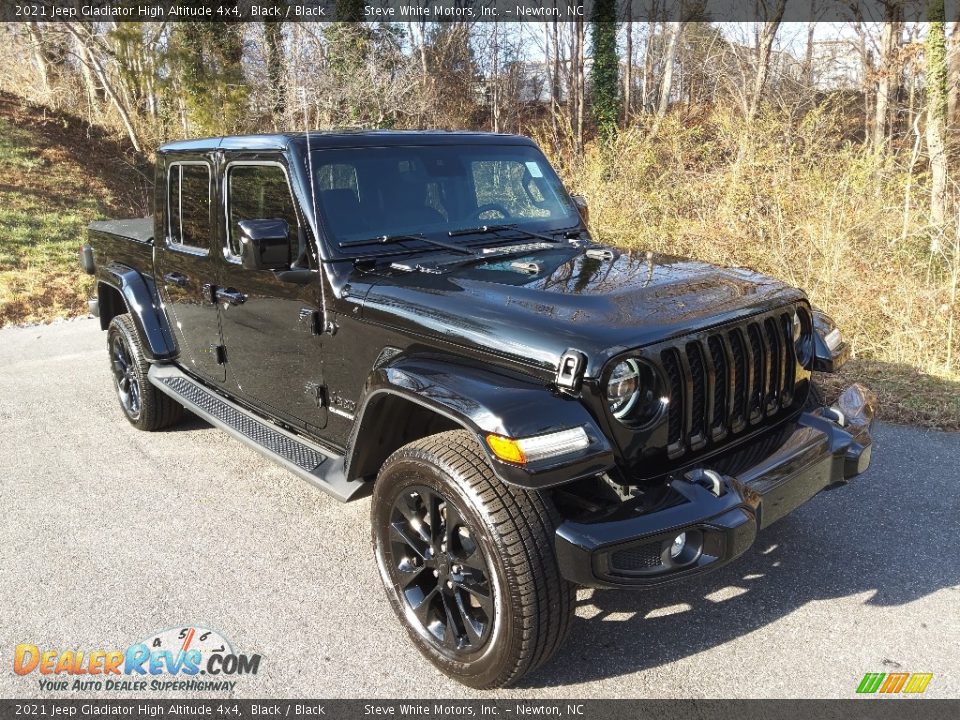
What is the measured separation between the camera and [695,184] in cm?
860

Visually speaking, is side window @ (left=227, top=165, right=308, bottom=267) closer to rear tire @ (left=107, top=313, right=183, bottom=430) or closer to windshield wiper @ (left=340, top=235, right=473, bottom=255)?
windshield wiper @ (left=340, top=235, right=473, bottom=255)

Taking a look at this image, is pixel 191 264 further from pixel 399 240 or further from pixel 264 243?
pixel 399 240

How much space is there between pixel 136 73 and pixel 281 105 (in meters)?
3.68

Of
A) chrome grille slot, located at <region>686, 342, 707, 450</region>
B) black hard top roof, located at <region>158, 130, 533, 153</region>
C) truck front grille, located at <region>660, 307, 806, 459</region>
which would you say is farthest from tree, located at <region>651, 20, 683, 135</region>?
chrome grille slot, located at <region>686, 342, 707, 450</region>

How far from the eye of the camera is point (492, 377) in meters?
2.59

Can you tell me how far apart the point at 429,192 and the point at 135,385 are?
297cm

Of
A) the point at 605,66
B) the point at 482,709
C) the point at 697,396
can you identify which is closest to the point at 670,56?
the point at 605,66

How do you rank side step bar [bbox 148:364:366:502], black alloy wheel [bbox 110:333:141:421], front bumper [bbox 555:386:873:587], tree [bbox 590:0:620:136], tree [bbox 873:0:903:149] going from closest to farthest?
front bumper [bbox 555:386:873:587]
side step bar [bbox 148:364:366:502]
black alloy wheel [bbox 110:333:141:421]
tree [bbox 873:0:903:149]
tree [bbox 590:0:620:136]

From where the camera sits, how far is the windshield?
11.4 feet

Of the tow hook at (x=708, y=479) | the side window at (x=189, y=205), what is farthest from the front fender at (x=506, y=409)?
the side window at (x=189, y=205)

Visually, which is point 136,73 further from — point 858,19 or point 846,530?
point 846,530

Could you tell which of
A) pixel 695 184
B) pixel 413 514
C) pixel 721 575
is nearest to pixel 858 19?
pixel 695 184

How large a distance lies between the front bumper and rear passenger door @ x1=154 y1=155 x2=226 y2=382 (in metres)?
2.79

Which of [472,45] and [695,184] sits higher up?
[472,45]
